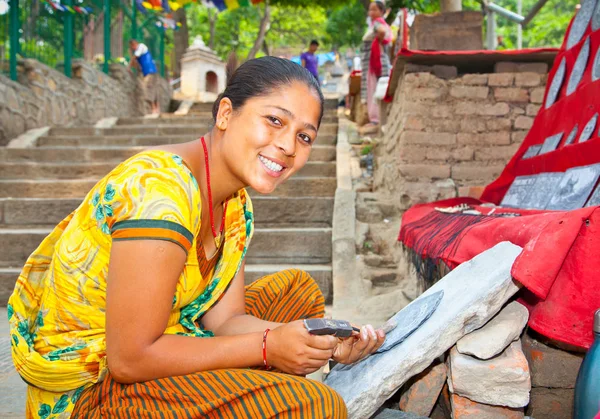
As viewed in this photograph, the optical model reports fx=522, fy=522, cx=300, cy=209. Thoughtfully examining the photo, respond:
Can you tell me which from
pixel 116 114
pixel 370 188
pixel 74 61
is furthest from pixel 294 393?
pixel 116 114

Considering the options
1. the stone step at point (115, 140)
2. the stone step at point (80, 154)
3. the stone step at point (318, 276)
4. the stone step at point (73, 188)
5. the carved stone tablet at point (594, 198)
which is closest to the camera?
the carved stone tablet at point (594, 198)

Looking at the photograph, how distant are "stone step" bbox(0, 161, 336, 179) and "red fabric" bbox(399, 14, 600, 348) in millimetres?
2122

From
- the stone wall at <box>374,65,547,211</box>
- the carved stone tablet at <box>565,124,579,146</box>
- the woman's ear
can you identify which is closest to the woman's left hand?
the woman's ear

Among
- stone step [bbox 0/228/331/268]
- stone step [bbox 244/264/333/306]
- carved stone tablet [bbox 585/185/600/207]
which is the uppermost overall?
carved stone tablet [bbox 585/185/600/207]

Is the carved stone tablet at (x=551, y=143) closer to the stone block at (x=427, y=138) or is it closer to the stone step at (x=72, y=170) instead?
the stone block at (x=427, y=138)

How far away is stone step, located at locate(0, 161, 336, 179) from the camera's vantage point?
16.6 ft

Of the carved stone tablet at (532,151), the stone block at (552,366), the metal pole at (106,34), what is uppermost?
the metal pole at (106,34)

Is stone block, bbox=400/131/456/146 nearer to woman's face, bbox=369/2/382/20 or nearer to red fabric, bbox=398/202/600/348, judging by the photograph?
red fabric, bbox=398/202/600/348

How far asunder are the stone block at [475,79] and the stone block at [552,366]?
9.35ft

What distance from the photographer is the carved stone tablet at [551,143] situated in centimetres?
293

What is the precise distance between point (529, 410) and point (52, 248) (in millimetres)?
1569

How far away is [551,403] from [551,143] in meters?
1.81

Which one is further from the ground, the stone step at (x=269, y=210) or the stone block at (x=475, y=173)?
the stone block at (x=475, y=173)

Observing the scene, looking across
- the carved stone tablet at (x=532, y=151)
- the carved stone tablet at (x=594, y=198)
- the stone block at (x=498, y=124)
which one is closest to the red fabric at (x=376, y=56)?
the stone block at (x=498, y=124)
